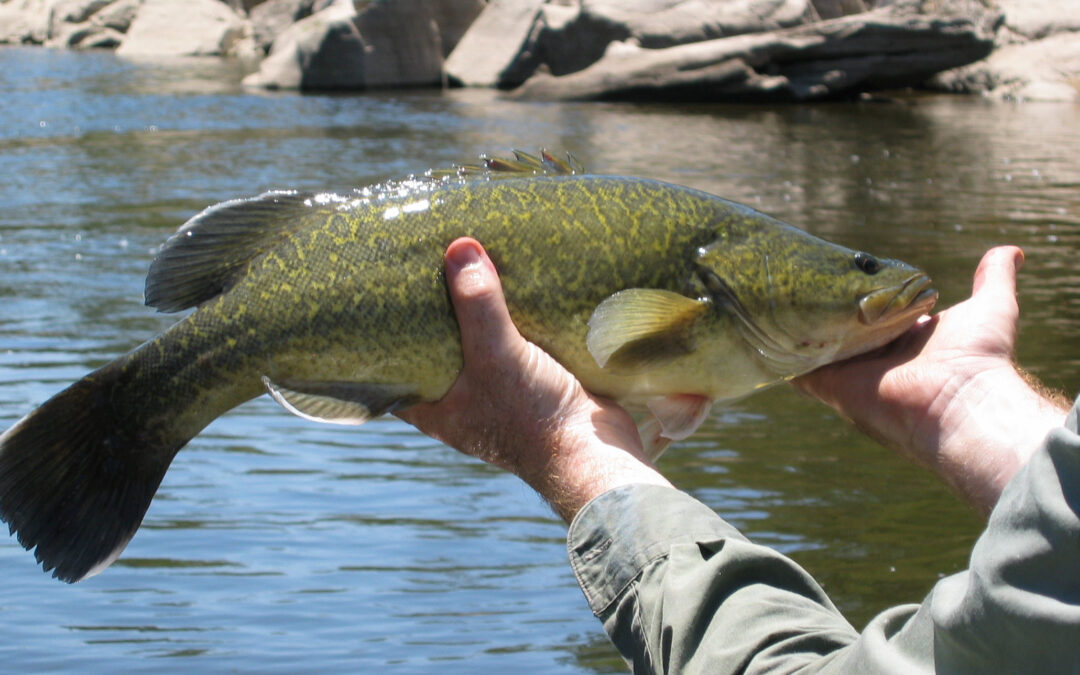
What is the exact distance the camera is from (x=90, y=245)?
452 inches

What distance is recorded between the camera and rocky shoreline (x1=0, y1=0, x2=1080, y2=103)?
80.2ft

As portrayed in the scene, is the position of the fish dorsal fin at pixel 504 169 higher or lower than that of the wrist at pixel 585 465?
higher

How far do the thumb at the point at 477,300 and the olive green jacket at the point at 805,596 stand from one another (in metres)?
0.53

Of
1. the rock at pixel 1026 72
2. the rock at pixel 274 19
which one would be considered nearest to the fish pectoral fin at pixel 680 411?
the rock at pixel 1026 72

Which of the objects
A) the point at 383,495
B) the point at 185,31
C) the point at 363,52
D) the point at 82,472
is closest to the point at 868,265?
the point at 82,472

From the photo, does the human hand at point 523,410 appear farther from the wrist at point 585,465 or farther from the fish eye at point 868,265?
the fish eye at point 868,265

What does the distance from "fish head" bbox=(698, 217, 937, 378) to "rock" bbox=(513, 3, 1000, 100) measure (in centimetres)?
2139

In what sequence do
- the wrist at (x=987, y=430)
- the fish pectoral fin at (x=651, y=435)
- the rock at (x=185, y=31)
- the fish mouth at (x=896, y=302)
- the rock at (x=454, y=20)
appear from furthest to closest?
the rock at (x=185, y=31), the rock at (x=454, y=20), the fish pectoral fin at (x=651, y=435), the fish mouth at (x=896, y=302), the wrist at (x=987, y=430)

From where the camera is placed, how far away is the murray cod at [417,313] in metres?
3.06

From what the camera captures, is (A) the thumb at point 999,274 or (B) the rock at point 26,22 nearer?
(A) the thumb at point 999,274

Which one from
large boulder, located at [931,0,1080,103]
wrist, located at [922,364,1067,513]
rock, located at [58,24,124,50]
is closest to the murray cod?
wrist, located at [922,364,1067,513]

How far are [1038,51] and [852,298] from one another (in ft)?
83.2

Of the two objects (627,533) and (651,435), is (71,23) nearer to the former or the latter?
(651,435)

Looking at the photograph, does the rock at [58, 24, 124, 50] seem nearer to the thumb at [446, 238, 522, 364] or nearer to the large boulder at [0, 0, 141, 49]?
the large boulder at [0, 0, 141, 49]
